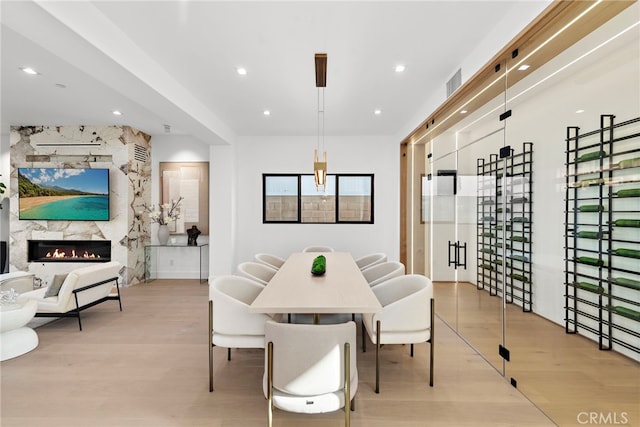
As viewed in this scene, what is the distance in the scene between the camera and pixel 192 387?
8.42 ft

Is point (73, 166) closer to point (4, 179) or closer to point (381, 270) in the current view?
point (4, 179)

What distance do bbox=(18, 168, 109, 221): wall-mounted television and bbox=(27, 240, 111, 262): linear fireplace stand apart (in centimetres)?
48

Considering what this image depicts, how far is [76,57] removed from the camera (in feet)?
8.15

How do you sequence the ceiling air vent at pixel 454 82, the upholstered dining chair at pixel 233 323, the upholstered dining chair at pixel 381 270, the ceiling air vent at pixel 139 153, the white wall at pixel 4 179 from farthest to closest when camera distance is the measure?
the white wall at pixel 4 179 → the ceiling air vent at pixel 139 153 → the upholstered dining chair at pixel 381 270 → the ceiling air vent at pixel 454 82 → the upholstered dining chair at pixel 233 323

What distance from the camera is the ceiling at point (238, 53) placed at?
2.26 m

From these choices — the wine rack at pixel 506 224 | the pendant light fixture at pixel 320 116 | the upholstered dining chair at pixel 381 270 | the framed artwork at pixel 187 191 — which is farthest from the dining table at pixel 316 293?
the framed artwork at pixel 187 191

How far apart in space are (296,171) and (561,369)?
5138 mm

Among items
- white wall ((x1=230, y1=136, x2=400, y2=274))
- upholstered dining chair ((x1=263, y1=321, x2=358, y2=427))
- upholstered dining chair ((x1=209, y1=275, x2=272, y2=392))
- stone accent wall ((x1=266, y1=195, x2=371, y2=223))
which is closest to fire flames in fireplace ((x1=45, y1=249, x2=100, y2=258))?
white wall ((x1=230, y1=136, x2=400, y2=274))

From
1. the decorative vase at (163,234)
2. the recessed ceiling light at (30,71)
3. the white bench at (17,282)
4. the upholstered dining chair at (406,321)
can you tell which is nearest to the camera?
the upholstered dining chair at (406,321)

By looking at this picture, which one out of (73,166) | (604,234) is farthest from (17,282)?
(604,234)

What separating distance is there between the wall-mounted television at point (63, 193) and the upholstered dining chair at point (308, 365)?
5641mm

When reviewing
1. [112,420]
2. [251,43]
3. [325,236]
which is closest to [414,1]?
[251,43]

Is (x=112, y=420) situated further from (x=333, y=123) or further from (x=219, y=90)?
(x=333, y=123)

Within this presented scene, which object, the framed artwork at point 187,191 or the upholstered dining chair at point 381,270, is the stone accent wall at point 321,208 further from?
the upholstered dining chair at point 381,270
